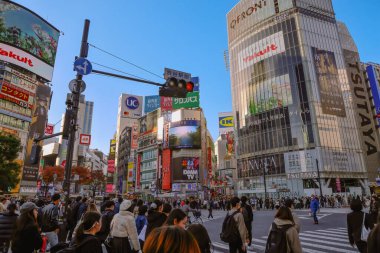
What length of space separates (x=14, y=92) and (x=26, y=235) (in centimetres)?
5568

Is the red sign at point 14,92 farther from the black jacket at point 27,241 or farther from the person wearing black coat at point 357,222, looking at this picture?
the person wearing black coat at point 357,222

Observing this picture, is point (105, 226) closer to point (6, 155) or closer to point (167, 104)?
point (6, 155)

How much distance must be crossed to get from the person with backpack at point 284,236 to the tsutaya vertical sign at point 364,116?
65.3 metres

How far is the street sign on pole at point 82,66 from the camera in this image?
8.48m

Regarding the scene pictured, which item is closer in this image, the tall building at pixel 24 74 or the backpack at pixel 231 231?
the backpack at pixel 231 231

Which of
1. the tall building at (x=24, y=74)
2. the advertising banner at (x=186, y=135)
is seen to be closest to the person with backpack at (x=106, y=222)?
the tall building at (x=24, y=74)

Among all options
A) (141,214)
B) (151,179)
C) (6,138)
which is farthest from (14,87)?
(141,214)

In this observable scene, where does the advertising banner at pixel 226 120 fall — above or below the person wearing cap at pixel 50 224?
above

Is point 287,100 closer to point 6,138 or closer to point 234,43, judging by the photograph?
point 234,43

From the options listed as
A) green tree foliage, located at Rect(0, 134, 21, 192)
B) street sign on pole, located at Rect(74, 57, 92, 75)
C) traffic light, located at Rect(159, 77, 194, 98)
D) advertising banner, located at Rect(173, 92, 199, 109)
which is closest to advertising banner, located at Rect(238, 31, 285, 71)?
advertising banner, located at Rect(173, 92, 199, 109)

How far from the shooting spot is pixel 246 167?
64.2 metres

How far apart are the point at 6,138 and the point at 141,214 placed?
29.4 metres

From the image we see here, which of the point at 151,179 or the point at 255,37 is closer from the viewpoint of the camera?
the point at 255,37

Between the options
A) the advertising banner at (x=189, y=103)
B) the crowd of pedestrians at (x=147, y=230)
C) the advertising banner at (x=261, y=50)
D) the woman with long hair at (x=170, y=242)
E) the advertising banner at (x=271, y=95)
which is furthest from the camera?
the advertising banner at (x=189, y=103)
